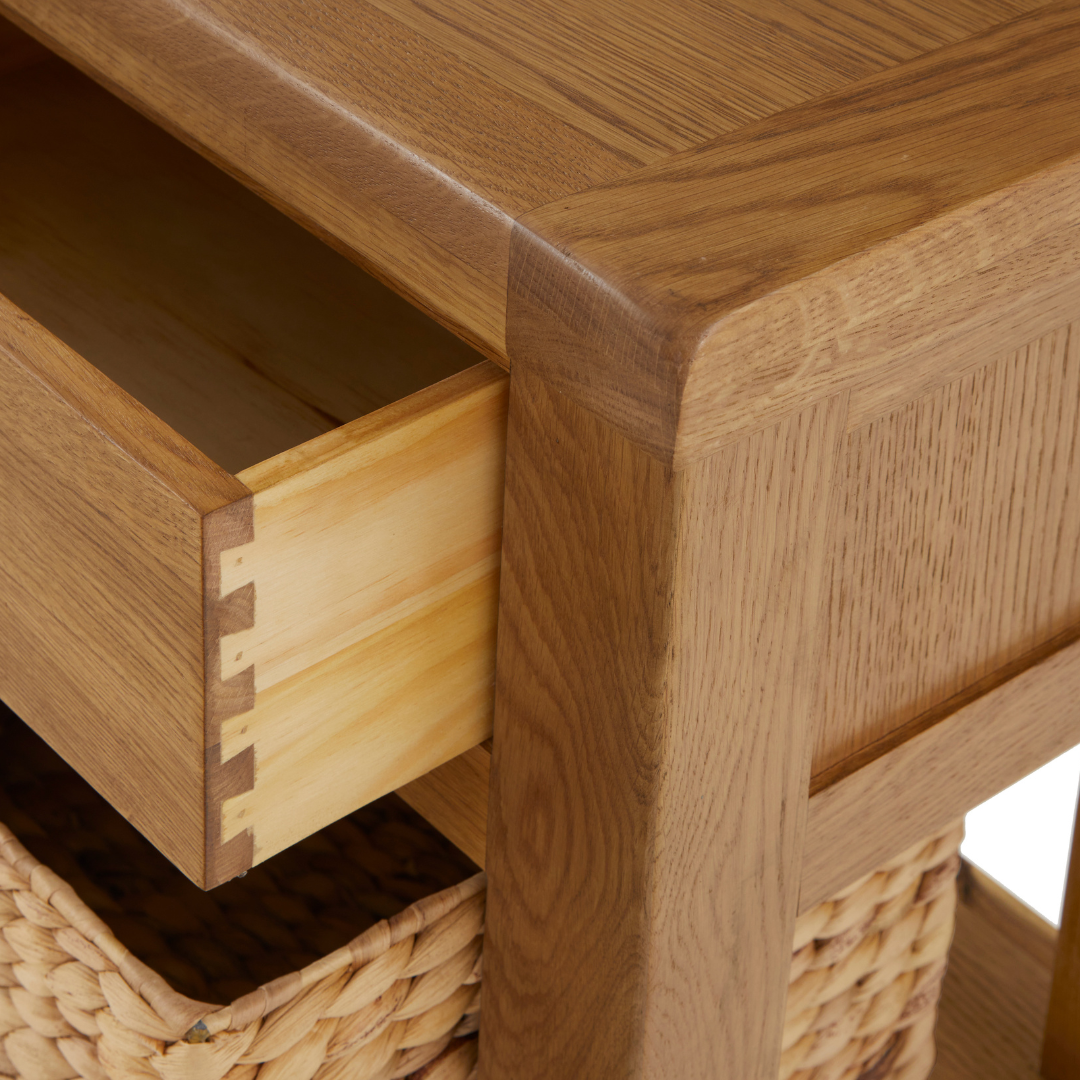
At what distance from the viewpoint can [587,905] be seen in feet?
1.79

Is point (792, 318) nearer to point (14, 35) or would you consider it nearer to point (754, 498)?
point (754, 498)

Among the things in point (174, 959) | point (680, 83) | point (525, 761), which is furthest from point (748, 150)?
point (174, 959)

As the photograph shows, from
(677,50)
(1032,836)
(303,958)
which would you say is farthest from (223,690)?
(1032,836)

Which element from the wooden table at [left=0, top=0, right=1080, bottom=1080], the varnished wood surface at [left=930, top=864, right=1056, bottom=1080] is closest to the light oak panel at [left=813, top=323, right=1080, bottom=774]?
the wooden table at [left=0, top=0, right=1080, bottom=1080]

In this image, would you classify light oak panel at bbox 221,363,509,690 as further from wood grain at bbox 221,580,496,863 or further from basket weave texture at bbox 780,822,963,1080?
basket weave texture at bbox 780,822,963,1080

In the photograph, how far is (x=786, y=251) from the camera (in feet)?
1.46

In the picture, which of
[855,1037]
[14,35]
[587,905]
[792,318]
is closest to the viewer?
[792,318]

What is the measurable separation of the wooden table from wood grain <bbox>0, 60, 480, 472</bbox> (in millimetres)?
206

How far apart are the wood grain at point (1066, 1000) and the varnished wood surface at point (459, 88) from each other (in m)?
0.54

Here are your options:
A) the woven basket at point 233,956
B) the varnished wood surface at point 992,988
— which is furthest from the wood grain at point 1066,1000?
the woven basket at point 233,956

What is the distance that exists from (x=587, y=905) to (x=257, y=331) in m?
0.39

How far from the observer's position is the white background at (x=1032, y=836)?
1.23 m

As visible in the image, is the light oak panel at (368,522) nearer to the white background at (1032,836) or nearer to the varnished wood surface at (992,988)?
the varnished wood surface at (992,988)

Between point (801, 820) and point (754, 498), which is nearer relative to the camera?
point (754, 498)
